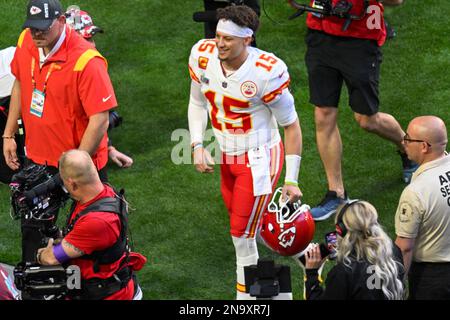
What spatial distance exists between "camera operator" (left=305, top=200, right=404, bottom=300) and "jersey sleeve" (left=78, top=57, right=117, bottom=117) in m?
2.02

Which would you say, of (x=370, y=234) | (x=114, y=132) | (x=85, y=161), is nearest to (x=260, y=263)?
(x=370, y=234)

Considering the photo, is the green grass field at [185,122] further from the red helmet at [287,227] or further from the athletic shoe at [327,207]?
the red helmet at [287,227]

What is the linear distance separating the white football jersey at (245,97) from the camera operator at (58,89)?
2.17 ft

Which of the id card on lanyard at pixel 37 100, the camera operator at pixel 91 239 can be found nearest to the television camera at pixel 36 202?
the id card on lanyard at pixel 37 100

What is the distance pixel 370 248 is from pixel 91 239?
1.60m

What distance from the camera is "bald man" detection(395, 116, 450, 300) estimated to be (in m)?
6.70

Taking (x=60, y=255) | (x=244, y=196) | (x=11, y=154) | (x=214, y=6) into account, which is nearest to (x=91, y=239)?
(x=60, y=255)

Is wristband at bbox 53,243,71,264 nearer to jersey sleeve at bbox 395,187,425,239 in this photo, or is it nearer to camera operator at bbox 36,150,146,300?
camera operator at bbox 36,150,146,300

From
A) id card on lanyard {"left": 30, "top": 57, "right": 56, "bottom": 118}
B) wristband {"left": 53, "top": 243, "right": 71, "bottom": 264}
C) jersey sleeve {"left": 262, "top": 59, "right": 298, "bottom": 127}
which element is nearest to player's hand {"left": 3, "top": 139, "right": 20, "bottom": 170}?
id card on lanyard {"left": 30, "top": 57, "right": 56, "bottom": 118}

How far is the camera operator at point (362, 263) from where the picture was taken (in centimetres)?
599

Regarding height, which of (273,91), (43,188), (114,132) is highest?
(273,91)

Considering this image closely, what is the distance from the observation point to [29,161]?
793 centimetres
